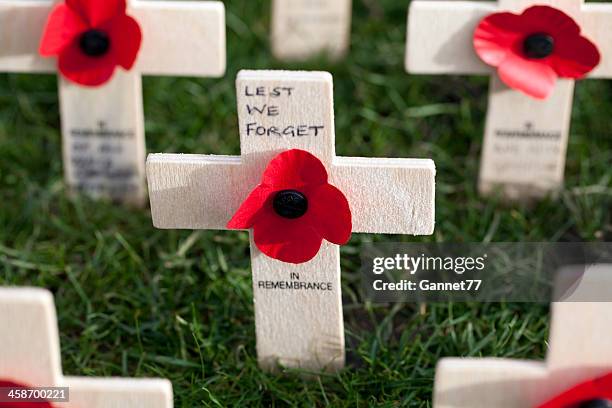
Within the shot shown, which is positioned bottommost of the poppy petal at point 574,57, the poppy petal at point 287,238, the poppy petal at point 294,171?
the poppy petal at point 287,238

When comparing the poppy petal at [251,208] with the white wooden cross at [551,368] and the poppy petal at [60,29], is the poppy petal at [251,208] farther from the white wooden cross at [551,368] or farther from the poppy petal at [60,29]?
the poppy petal at [60,29]

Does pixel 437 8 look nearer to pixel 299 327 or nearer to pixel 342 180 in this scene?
pixel 342 180

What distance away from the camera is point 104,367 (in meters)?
1.81

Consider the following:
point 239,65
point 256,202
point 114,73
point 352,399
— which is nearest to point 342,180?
point 256,202

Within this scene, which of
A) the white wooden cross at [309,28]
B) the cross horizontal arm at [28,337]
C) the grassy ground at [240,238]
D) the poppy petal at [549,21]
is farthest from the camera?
the white wooden cross at [309,28]

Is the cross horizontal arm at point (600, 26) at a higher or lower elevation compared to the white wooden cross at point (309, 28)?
higher

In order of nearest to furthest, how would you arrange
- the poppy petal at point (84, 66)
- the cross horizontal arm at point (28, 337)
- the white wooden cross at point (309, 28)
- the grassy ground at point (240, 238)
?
the cross horizontal arm at point (28, 337) < the grassy ground at point (240, 238) < the poppy petal at point (84, 66) < the white wooden cross at point (309, 28)

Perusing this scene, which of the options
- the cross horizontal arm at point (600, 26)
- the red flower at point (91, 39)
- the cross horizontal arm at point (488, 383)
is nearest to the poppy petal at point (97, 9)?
the red flower at point (91, 39)

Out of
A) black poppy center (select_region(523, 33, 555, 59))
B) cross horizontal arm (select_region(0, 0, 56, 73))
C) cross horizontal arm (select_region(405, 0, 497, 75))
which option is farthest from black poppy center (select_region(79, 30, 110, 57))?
black poppy center (select_region(523, 33, 555, 59))

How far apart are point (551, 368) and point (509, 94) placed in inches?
33.8

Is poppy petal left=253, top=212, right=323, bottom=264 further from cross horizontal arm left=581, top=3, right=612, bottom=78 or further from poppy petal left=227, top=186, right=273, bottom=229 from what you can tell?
cross horizontal arm left=581, top=3, right=612, bottom=78

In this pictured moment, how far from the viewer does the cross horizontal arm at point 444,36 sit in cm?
196

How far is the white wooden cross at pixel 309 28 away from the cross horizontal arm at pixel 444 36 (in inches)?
26.9

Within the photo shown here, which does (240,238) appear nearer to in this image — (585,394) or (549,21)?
(549,21)
